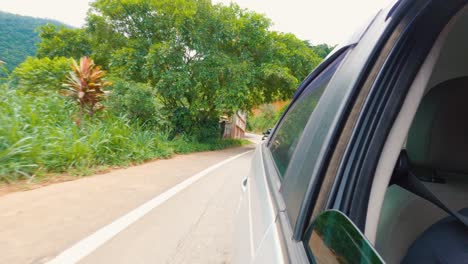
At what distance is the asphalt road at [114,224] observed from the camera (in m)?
2.59

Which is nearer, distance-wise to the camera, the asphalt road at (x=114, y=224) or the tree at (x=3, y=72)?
the asphalt road at (x=114, y=224)

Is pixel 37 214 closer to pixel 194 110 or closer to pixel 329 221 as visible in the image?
pixel 329 221

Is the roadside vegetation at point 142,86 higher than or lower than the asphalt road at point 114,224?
higher

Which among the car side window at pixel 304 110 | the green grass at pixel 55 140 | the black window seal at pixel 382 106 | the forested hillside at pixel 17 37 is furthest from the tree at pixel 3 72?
the forested hillside at pixel 17 37

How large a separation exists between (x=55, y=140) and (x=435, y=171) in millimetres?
6252

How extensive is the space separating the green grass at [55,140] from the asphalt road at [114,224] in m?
0.59

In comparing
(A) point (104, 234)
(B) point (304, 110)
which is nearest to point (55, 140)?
(A) point (104, 234)

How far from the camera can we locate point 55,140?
5.81 metres

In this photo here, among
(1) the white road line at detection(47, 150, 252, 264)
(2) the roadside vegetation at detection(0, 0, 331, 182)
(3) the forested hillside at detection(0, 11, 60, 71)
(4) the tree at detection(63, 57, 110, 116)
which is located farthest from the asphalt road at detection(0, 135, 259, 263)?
(3) the forested hillside at detection(0, 11, 60, 71)

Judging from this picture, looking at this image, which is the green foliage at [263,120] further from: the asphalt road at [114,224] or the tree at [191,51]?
the asphalt road at [114,224]

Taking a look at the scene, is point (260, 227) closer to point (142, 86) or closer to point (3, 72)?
point (3, 72)

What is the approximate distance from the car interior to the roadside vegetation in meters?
4.90

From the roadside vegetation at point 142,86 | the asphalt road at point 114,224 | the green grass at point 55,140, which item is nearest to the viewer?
the asphalt road at point 114,224

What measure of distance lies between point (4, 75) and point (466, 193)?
781 cm
